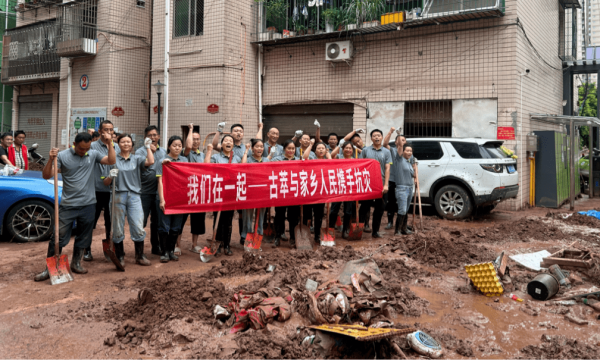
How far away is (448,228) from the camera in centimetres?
911

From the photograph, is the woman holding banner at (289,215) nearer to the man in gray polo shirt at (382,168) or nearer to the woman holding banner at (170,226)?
the man in gray polo shirt at (382,168)

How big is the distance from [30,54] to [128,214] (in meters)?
16.1

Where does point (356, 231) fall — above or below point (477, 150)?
below

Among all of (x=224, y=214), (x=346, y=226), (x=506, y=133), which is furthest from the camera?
(x=506, y=133)

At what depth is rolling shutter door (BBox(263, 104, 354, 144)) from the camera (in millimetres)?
13711

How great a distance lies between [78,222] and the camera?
581 centimetres

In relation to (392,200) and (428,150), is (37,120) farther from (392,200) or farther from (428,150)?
(392,200)

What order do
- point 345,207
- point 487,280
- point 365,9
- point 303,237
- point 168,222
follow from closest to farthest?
point 487,280 → point 168,222 → point 303,237 → point 345,207 → point 365,9

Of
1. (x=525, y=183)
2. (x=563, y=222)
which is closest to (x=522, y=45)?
(x=525, y=183)

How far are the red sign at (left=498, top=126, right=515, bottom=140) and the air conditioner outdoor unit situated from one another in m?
4.55

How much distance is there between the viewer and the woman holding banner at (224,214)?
699 cm

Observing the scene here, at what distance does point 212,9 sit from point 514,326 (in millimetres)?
12216

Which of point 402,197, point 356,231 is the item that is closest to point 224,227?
point 356,231

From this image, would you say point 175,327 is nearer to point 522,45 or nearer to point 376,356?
point 376,356
